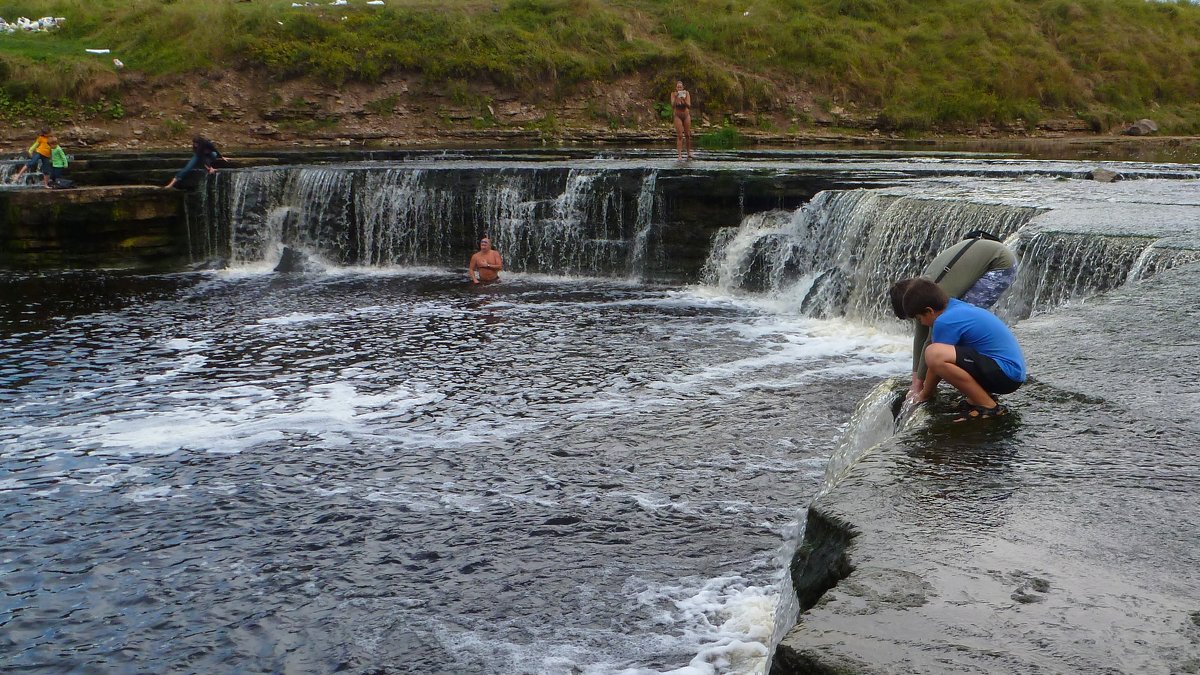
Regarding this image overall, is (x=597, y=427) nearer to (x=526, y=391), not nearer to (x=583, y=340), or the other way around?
(x=526, y=391)

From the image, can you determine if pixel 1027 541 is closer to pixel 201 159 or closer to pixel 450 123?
pixel 201 159

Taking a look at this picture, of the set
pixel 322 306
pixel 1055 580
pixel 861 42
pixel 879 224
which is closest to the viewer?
pixel 1055 580

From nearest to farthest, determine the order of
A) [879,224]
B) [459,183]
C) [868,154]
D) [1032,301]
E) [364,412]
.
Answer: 1. [364,412]
2. [1032,301]
3. [879,224]
4. [459,183]
5. [868,154]

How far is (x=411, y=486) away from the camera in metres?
7.62

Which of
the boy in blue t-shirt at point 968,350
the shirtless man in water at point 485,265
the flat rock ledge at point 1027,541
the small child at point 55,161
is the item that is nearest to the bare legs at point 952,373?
the boy in blue t-shirt at point 968,350

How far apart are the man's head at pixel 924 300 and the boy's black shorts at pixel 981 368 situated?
11.0 inches

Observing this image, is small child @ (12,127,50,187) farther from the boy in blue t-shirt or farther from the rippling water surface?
the boy in blue t-shirt

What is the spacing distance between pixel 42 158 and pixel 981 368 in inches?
727

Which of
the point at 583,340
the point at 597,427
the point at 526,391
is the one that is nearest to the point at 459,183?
the point at 583,340

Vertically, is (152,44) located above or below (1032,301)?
above

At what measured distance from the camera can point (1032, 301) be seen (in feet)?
35.1

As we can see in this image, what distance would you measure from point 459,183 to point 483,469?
10980 millimetres

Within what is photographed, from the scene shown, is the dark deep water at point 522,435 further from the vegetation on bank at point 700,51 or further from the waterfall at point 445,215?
the vegetation on bank at point 700,51

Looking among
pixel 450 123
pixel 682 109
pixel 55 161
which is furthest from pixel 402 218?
pixel 450 123
